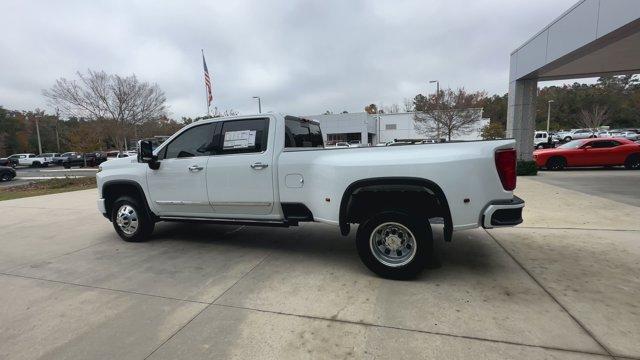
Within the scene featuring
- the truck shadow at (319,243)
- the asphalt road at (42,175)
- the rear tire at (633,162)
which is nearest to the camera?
the truck shadow at (319,243)

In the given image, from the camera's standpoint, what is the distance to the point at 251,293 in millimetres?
3648

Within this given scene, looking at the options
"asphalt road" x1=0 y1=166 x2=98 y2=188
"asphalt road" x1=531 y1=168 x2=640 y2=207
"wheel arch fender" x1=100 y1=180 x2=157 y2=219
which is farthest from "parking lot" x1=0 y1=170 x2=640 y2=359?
"asphalt road" x1=0 y1=166 x2=98 y2=188

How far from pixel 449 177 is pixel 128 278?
158 inches

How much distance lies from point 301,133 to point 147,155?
2.33 m

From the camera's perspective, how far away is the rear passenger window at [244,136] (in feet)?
15.2

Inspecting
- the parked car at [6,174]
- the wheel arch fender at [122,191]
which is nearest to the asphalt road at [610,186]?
the wheel arch fender at [122,191]

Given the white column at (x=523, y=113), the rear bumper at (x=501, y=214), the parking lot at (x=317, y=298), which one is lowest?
the parking lot at (x=317, y=298)

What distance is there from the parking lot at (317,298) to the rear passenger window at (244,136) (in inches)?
61.1

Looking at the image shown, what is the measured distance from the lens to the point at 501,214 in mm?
3449

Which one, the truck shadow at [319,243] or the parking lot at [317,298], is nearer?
the parking lot at [317,298]

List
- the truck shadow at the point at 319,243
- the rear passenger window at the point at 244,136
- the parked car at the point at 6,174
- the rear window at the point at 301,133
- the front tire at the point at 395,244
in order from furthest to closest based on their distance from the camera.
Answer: the parked car at the point at 6,174 < the rear window at the point at 301,133 < the rear passenger window at the point at 244,136 < the truck shadow at the point at 319,243 < the front tire at the point at 395,244

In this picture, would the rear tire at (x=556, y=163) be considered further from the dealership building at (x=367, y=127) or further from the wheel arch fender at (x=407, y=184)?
the dealership building at (x=367, y=127)

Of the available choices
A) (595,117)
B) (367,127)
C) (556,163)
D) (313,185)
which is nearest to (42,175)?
(313,185)

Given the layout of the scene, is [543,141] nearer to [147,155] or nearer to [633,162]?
[633,162]
